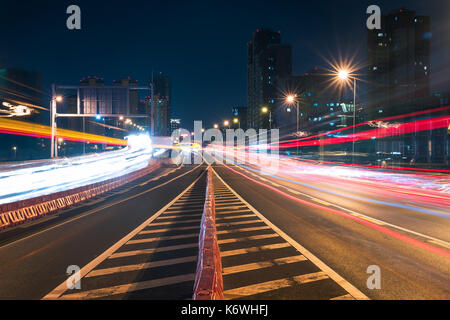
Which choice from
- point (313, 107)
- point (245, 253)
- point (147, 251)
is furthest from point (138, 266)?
point (313, 107)

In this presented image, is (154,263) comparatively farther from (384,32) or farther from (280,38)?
(280,38)

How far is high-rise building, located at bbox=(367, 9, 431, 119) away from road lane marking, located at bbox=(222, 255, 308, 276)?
131m

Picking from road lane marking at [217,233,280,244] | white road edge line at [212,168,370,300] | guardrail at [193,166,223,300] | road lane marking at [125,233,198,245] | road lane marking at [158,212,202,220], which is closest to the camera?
guardrail at [193,166,223,300]

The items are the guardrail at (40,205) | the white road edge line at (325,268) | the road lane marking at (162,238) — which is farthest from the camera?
the guardrail at (40,205)

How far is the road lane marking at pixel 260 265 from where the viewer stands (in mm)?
5727

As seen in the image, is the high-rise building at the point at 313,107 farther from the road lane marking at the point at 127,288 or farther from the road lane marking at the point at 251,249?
the road lane marking at the point at 127,288

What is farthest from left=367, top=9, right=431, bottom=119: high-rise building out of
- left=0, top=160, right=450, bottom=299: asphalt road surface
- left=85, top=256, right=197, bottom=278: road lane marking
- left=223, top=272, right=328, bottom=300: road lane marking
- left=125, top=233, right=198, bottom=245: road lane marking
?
left=85, top=256, right=197, bottom=278: road lane marking

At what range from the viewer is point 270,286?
4.99 meters

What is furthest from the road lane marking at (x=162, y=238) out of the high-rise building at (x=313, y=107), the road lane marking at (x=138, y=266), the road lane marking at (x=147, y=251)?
the high-rise building at (x=313, y=107)

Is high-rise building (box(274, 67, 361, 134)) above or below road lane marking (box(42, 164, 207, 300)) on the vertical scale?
above

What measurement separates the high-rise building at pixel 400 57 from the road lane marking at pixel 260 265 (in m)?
131

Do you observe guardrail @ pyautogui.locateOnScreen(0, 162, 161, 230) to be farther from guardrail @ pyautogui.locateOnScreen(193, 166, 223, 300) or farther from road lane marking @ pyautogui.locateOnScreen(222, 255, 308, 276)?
road lane marking @ pyautogui.locateOnScreen(222, 255, 308, 276)

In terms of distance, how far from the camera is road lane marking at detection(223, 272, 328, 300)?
186 inches

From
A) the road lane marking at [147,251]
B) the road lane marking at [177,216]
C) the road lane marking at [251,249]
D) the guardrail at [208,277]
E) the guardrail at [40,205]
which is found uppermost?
the guardrail at [208,277]
